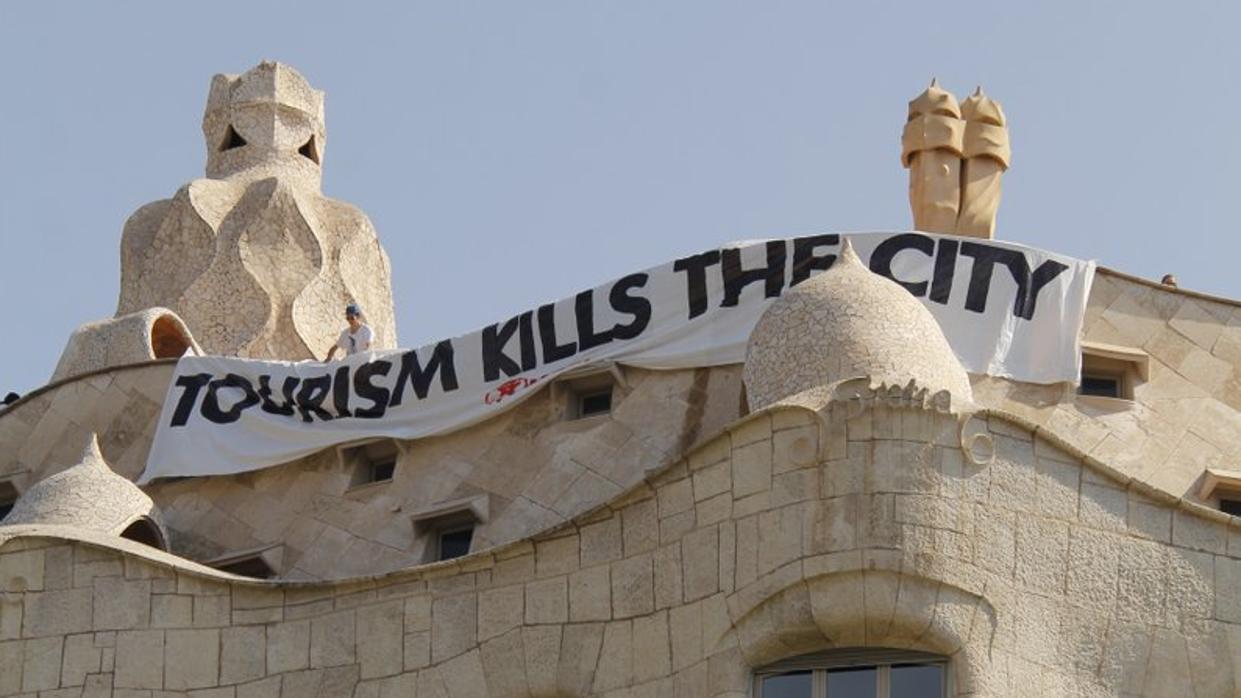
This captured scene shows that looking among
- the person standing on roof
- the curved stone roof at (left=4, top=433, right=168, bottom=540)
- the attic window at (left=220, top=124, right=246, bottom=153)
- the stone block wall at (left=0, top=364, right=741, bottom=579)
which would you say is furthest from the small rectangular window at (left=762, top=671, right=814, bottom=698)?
the attic window at (left=220, top=124, right=246, bottom=153)

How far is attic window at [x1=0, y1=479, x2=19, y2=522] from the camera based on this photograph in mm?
40031

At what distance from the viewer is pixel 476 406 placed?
124ft

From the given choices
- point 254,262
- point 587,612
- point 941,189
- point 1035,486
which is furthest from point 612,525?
point 254,262

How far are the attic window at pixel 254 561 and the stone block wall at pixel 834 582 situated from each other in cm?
355

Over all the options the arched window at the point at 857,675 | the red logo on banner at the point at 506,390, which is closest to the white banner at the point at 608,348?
the red logo on banner at the point at 506,390

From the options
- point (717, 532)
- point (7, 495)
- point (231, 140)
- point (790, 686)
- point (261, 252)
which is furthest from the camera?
point (231, 140)

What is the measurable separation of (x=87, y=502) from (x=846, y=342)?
7.75 m

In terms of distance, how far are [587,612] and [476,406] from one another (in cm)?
468

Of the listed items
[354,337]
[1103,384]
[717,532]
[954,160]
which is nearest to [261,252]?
[354,337]

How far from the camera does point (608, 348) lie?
37438 millimetres

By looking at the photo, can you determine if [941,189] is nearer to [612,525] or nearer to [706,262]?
[706,262]

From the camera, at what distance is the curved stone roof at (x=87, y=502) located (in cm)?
3697

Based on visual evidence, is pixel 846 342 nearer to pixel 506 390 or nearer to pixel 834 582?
pixel 834 582

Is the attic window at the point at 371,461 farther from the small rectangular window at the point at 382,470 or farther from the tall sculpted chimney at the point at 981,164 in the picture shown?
the tall sculpted chimney at the point at 981,164
